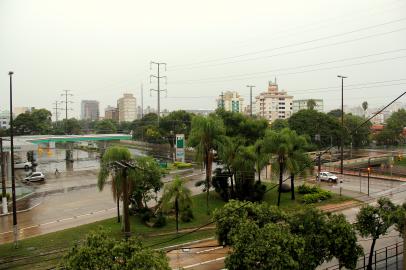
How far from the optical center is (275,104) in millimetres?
158250

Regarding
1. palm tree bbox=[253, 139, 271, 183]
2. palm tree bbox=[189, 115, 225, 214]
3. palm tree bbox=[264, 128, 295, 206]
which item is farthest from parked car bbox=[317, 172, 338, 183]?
palm tree bbox=[189, 115, 225, 214]

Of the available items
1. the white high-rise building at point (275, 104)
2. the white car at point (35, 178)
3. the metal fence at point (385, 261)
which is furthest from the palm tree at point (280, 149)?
the white high-rise building at point (275, 104)

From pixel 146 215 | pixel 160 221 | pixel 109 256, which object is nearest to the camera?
pixel 109 256

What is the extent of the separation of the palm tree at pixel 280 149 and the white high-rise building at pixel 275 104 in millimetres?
122253

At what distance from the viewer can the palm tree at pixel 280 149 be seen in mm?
32344

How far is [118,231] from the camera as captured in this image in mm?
26172

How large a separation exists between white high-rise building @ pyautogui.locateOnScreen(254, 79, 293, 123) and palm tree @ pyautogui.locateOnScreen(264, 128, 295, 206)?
122m

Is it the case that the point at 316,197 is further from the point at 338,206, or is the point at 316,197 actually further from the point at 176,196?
the point at 176,196

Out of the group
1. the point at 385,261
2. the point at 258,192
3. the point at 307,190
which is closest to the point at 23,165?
the point at 258,192

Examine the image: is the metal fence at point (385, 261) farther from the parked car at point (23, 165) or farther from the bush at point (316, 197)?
the parked car at point (23, 165)

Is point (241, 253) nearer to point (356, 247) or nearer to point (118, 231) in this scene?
point (356, 247)

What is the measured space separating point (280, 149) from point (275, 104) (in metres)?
129

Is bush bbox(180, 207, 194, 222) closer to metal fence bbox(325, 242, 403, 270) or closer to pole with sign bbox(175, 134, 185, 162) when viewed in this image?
metal fence bbox(325, 242, 403, 270)

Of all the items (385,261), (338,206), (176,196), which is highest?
(176,196)
